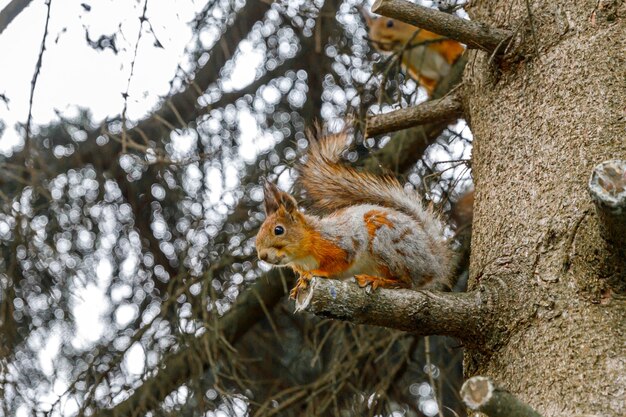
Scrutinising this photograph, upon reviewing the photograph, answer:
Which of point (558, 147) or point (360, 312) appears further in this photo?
point (558, 147)

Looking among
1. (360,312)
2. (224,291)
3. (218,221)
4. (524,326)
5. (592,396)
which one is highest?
(218,221)

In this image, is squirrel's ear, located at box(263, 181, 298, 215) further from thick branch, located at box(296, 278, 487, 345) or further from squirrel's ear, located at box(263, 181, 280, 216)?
thick branch, located at box(296, 278, 487, 345)

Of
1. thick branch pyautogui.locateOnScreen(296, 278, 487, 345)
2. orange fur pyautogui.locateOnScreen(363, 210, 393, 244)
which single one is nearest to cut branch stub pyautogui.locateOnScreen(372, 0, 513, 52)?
orange fur pyautogui.locateOnScreen(363, 210, 393, 244)

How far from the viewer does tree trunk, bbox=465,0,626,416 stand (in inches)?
53.9

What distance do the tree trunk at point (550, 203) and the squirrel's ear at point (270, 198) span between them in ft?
1.54

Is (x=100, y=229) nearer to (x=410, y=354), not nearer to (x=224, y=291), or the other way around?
(x=224, y=291)

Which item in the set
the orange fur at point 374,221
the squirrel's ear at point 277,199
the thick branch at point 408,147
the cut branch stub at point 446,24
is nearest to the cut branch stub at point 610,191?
the cut branch stub at point 446,24

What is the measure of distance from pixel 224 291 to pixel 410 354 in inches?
23.6

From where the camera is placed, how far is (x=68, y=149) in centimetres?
304

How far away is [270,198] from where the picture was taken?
Result: 6.77ft

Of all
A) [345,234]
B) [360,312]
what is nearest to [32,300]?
[345,234]

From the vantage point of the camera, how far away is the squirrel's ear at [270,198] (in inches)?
78.8

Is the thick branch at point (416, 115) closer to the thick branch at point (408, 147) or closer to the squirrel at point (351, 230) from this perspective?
the squirrel at point (351, 230)

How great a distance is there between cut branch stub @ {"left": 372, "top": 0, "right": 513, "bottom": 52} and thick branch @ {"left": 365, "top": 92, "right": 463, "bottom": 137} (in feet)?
0.75
